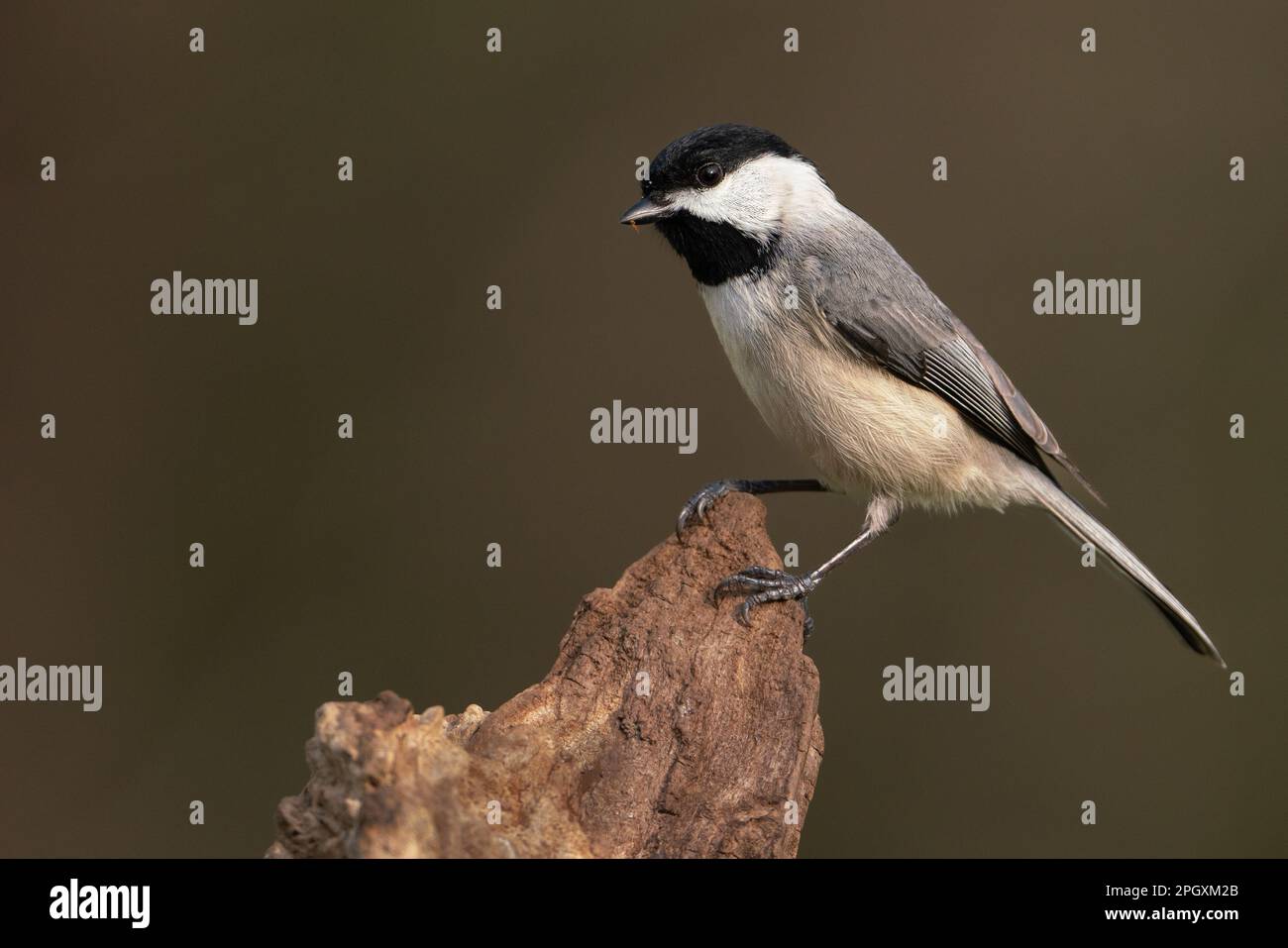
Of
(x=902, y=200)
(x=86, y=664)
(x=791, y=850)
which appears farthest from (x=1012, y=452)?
(x=86, y=664)

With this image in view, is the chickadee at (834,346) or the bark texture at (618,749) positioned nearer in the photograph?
the bark texture at (618,749)

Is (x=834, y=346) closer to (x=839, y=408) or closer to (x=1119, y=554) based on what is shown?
(x=839, y=408)

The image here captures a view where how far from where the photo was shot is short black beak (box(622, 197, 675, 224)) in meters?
3.06

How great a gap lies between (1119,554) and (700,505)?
1136mm

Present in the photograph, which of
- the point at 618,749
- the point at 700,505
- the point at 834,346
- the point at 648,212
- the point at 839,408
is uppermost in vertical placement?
the point at 648,212

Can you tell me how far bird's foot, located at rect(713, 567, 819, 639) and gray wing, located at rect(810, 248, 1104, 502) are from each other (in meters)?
0.71

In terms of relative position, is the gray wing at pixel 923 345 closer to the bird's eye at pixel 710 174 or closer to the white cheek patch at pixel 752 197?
the white cheek patch at pixel 752 197

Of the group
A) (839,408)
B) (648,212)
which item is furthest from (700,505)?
(648,212)

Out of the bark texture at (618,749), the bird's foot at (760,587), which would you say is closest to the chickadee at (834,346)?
the bird's foot at (760,587)

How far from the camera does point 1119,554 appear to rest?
3266 mm

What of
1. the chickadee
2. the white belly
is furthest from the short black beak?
the white belly

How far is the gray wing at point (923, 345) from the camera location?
3.12 metres

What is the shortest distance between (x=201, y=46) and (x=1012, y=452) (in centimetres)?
351

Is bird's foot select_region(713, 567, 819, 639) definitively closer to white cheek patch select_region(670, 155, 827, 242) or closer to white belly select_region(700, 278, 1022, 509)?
white belly select_region(700, 278, 1022, 509)
